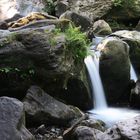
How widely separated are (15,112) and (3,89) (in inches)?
86.7

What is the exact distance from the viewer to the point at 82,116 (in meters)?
8.00

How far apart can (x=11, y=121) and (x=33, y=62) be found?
7.53 feet

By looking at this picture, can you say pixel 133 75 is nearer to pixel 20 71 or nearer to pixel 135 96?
pixel 135 96

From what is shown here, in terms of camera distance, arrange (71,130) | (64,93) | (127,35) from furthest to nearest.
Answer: (127,35) → (64,93) → (71,130)

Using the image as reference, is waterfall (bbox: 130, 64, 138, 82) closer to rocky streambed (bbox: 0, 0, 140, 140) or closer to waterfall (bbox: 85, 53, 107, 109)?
rocky streambed (bbox: 0, 0, 140, 140)

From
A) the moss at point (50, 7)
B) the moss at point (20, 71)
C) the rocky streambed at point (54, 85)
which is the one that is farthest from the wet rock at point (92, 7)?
the moss at point (20, 71)

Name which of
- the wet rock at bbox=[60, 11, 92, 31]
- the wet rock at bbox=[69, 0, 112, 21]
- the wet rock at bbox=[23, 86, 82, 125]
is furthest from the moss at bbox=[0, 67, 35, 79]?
the wet rock at bbox=[69, 0, 112, 21]

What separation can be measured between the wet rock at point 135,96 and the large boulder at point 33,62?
6.61 ft

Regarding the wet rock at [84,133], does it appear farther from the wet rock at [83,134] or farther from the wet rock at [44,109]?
the wet rock at [44,109]

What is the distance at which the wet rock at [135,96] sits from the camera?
380 inches

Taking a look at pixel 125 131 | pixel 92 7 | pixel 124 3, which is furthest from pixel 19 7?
pixel 125 131

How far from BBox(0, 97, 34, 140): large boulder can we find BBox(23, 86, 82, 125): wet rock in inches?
58.5

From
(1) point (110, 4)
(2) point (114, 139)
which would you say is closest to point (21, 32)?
(2) point (114, 139)

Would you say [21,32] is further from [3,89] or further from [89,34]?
[89,34]
